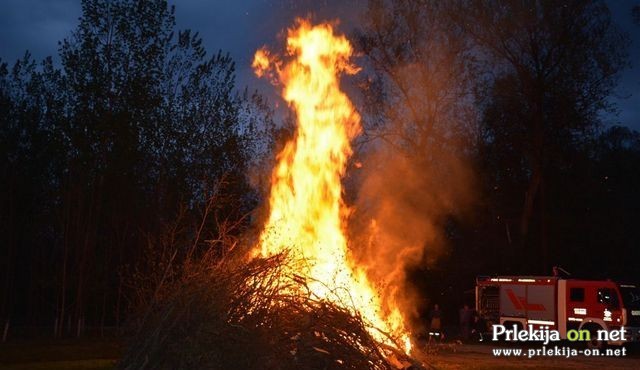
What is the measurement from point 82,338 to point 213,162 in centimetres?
838

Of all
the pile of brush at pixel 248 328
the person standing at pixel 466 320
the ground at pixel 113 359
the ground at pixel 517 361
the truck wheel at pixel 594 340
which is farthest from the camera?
the person standing at pixel 466 320

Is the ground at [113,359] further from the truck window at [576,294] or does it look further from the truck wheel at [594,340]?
the truck window at [576,294]

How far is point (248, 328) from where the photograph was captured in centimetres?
912

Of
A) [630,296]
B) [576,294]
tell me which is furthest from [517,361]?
[630,296]

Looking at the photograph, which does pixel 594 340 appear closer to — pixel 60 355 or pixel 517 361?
pixel 517 361

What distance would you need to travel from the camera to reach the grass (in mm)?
15280

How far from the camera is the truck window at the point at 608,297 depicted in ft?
73.1

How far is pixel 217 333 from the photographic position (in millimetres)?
8773

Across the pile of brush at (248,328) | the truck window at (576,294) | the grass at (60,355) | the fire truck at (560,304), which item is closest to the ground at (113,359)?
the grass at (60,355)

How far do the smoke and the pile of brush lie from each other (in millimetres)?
4238

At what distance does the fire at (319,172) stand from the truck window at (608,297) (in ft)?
36.3

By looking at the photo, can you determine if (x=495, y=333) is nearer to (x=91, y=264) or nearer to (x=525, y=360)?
(x=525, y=360)

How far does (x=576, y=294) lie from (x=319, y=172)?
1385 cm

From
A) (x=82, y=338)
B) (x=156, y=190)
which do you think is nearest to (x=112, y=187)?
(x=156, y=190)
